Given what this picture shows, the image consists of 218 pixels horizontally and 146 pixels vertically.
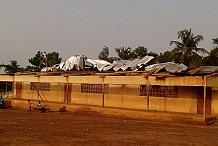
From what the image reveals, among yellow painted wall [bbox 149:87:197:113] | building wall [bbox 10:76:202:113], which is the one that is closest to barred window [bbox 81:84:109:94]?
building wall [bbox 10:76:202:113]

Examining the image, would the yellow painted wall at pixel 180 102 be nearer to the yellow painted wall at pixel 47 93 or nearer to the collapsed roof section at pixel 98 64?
the collapsed roof section at pixel 98 64

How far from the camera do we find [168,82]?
18328 mm

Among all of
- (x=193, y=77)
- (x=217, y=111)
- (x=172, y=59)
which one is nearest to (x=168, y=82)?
(x=193, y=77)

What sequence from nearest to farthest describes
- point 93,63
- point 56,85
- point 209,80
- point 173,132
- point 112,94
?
1. point 173,132
2. point 209,80
3. point 112,94
4. point 56,85
5. point 93,63

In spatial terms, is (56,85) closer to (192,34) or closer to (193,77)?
(193,77)

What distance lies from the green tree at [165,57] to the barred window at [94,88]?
39.6 ft

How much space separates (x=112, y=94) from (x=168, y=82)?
544cm

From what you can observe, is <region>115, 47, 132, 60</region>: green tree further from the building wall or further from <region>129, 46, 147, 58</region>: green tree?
the building wall

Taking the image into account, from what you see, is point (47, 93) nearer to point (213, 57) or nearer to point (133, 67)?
point (133, 67)

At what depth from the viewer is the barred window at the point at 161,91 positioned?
65.2 ft

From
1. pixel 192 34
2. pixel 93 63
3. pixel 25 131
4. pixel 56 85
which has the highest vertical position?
pixel 192 34

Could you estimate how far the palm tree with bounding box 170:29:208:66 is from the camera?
3350 centimetres

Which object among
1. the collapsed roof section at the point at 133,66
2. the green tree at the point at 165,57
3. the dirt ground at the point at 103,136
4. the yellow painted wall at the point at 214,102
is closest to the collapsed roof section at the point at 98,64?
the collapsed roof section at the point at 133,66

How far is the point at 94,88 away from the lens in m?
23.8
